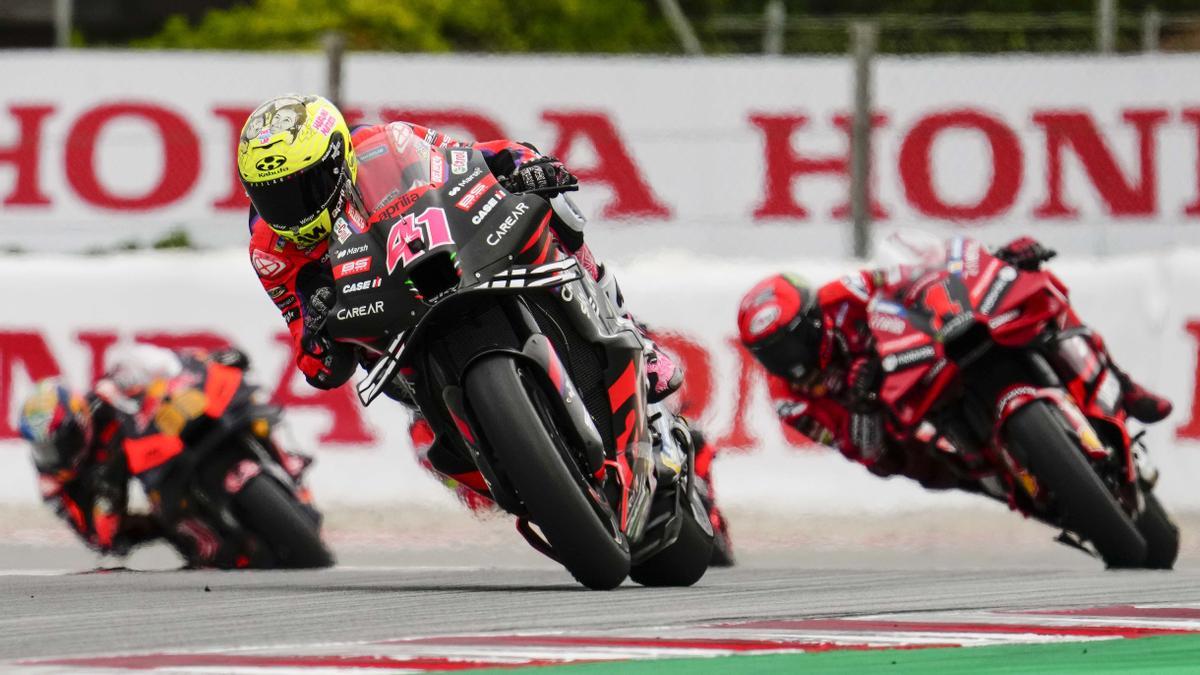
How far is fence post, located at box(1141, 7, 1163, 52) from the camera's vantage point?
14.6 metres

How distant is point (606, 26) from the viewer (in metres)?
27.2

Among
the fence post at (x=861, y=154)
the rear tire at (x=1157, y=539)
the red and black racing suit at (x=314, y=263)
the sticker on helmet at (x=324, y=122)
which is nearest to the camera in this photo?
the sticker on helmet at (x=324, y=122)

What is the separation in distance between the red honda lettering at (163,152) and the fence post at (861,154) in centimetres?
422

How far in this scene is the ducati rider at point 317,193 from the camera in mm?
5926

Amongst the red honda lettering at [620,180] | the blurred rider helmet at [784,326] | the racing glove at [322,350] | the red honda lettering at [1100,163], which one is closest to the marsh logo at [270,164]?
the racing glove at [322,350]

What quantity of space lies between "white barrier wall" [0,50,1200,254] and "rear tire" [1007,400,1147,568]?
20.4 ft

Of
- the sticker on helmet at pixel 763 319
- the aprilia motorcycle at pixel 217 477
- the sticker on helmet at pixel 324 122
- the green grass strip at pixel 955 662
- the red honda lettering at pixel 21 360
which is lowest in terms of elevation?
the red honda lettering at pixel 21 360

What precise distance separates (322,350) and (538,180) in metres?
0.73

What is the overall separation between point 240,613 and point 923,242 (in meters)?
3.46

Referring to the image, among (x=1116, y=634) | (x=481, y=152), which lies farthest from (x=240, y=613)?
(x=1116, y=634)

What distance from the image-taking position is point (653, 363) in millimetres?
6707

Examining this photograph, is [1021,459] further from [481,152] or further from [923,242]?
[481,152]

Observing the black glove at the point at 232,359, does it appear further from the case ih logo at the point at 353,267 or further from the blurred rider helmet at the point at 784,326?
the case ih logo at the point at 353,267

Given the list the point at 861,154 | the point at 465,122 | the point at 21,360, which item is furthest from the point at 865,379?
the point at 465,122
